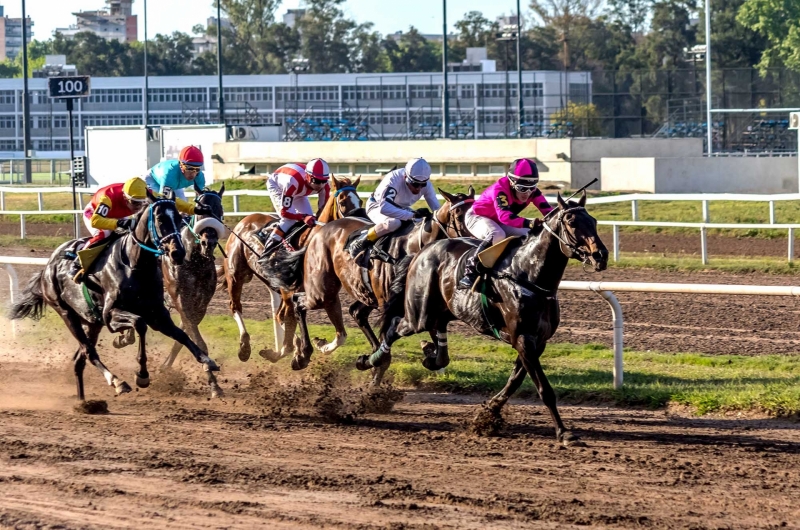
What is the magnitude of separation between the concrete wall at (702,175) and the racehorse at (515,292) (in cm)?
1727

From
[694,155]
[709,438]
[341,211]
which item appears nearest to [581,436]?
[709,438]

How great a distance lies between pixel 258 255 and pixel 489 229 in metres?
3.23

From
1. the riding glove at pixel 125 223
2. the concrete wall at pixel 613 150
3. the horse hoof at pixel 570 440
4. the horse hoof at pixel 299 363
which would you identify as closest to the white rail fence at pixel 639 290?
the horse hoof at pixel 570 440

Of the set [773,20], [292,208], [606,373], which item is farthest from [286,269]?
[773,20]

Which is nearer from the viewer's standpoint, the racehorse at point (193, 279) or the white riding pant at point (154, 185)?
the white riding pant at point (154, 185)

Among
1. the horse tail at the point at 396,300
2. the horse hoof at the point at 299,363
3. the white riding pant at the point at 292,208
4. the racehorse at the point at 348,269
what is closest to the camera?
the horse tail at the point at 396,300

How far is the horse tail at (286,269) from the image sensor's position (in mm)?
10344

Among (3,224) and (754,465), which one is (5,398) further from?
(3,224)

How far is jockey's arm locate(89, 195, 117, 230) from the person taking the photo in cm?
887

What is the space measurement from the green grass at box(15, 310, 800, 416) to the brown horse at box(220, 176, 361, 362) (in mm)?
305

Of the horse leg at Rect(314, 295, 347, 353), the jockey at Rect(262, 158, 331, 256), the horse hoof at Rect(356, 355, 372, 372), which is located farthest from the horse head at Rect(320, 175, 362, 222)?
the horse hoof at Rect(356, 355, 372, 372)

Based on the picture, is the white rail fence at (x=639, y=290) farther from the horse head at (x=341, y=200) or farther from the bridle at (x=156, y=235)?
the bridle at (x=156, y=235)

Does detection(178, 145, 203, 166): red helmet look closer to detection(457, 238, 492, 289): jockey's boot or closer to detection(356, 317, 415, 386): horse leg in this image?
detection(356, 317, 415, 386): horse leg

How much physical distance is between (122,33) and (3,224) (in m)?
125
